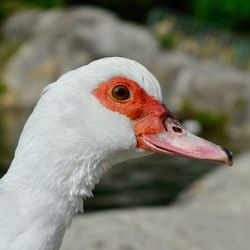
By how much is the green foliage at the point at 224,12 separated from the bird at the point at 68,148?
16.9 meters

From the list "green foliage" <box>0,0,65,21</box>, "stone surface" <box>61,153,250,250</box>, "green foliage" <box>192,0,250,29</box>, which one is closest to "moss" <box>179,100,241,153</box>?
"green foliage" <box>192,0,250,29</box>

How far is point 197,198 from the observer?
7219 mm

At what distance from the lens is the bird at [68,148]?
2268 mm

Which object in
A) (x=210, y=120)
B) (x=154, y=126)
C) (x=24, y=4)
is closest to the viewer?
(x=154, y=126)

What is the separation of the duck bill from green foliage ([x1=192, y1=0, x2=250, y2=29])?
659 inches

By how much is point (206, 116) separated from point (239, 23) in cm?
670

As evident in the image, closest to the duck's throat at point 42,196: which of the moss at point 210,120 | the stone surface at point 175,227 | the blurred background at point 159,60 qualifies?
the stone surface at point 175,227

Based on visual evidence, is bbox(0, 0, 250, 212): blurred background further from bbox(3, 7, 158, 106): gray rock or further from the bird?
the bird

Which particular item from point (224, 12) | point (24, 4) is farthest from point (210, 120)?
point (24, 4)

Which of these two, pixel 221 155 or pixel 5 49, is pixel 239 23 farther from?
pixel 221 155

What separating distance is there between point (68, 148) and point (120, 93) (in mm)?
259

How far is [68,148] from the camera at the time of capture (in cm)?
229

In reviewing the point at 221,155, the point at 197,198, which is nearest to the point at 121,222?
the point at 197,198

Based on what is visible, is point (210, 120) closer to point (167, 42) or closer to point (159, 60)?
point (159, 60)
